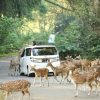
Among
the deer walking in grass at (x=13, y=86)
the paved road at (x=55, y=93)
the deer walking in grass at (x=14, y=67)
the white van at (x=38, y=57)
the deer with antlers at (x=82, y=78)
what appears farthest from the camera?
the deer walking in grass at (x=14, y=67)

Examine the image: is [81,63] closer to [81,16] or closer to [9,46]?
[81,16]

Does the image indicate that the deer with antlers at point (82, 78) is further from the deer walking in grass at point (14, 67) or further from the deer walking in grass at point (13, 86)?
the deer walking in grass at point (14, 67)

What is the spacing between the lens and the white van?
2825 cm

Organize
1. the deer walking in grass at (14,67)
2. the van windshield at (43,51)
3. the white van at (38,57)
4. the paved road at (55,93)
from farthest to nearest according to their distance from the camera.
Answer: the deer walking in grass at (14,67) → the van windshield at (43,51) → the white van at (38,57) → the paved road at (55,93)

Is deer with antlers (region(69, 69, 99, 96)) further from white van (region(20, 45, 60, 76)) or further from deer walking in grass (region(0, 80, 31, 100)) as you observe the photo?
white van (region(20, 45, 60, 76))

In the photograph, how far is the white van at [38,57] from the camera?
28.2 meters

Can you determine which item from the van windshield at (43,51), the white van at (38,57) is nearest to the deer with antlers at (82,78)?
the white van at (38,57)

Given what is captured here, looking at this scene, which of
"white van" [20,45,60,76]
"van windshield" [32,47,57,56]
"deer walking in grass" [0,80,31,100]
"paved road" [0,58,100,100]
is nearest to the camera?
"deer walking in grass" [0,80,31,100]

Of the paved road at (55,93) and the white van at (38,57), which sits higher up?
the white van at (38,57)

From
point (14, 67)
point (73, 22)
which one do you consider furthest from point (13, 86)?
point (73, 22)

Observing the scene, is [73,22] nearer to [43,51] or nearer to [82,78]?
[43,51]

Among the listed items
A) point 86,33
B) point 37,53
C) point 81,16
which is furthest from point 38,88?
point 86,33

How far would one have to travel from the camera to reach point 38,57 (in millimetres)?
28359

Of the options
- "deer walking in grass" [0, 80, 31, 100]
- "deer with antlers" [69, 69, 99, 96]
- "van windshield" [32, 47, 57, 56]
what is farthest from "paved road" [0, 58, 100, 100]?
"van windshield" [32, 47, 57, 56]
